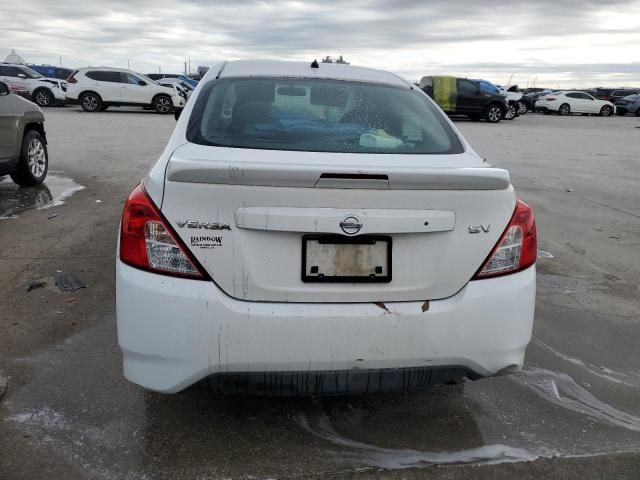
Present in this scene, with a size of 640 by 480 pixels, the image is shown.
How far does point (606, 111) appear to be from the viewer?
3400 cm

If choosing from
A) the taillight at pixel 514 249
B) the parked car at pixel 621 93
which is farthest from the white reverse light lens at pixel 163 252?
the parked car at pixel 621 93

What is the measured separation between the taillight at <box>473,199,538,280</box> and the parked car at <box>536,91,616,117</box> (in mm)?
33918

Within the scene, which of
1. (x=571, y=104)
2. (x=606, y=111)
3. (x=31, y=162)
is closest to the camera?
(x=31, y=162)

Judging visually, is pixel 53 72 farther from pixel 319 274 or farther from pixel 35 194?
pixel 319 274

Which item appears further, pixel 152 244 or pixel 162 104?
pixel 162 104

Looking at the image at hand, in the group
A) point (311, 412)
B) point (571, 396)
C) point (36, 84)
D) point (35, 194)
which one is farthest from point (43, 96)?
point (571, 396)

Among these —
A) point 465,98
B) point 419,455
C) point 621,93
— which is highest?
point 621,93

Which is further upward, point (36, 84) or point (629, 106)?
point (629, 106)

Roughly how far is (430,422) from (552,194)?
21.2 ft

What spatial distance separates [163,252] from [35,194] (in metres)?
5.95

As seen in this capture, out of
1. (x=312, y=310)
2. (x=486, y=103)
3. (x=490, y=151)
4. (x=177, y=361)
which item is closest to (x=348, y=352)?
(x=312, y=310)

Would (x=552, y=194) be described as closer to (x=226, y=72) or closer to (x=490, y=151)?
(x=490, y=151)

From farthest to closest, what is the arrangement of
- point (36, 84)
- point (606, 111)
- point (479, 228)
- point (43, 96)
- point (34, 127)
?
point (606, 111) → point (43, 96) → point (36, 84) → point (34, 127) → point (479, 228)

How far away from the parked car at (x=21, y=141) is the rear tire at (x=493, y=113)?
1959 centimetres
